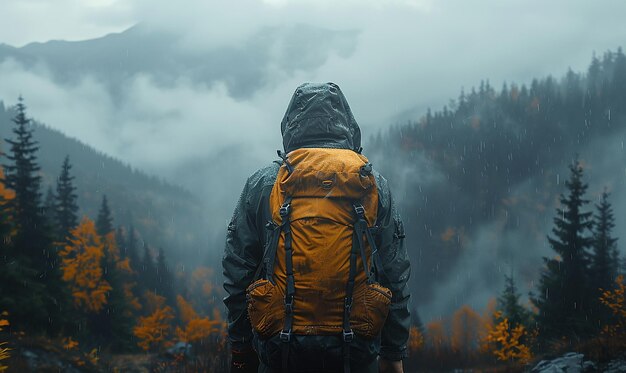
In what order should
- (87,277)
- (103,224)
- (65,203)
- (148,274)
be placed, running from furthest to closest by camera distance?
(148,274) → (103,224) → (65,203) → (87,277)

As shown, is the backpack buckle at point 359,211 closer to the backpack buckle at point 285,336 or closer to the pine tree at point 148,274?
the backpack buckle at point 285,336

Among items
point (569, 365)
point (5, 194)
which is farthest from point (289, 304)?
point (5, 194)

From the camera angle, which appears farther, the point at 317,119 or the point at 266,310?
the point at 317,119

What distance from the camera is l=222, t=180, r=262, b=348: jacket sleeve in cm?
296

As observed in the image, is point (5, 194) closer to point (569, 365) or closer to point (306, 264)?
point (569, 365)

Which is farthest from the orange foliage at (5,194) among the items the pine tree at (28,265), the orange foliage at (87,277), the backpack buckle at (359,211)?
the backpack buckle at (359,211)

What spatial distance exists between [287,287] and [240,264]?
456mm

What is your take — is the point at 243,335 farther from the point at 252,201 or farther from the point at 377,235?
the point at 377,235

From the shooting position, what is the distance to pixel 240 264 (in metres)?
2.97

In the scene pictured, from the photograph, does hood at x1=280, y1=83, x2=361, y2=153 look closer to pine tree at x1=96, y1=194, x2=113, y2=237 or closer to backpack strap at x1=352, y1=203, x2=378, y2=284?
backpack strap at x1=352, y1=203, x2=378, y2=284

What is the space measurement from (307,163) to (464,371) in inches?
528

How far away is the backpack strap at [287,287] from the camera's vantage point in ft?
8.50

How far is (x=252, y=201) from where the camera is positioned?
303cm

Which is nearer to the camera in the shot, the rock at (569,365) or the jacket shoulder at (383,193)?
the jacket shoulder at (383,193)
